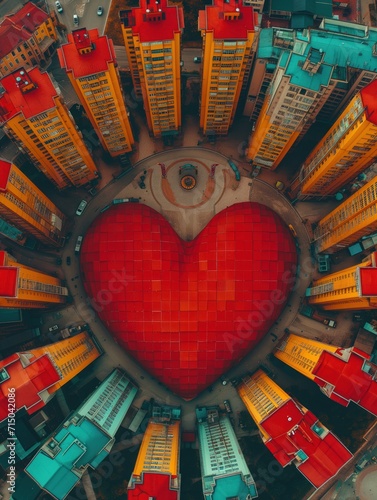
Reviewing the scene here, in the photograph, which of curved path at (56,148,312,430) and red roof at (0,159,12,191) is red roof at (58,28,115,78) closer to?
red roof at (0,159,12,191)

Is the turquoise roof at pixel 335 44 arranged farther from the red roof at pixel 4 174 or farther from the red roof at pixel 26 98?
the red roof at pixel 4 174

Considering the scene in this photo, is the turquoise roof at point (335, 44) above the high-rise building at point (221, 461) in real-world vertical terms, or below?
above

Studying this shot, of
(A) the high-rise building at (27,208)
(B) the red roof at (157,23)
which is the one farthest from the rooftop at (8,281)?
(B) the red roof at (157,23)

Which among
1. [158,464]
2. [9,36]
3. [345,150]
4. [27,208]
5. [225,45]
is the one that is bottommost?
[158,464]

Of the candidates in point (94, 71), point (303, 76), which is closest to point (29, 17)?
point (94, 71)

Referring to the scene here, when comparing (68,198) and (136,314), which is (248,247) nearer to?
(136,314)

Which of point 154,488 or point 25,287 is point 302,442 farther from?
point 25,287

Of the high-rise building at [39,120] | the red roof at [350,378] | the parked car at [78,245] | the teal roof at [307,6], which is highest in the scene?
the teal roof at [307,6]
